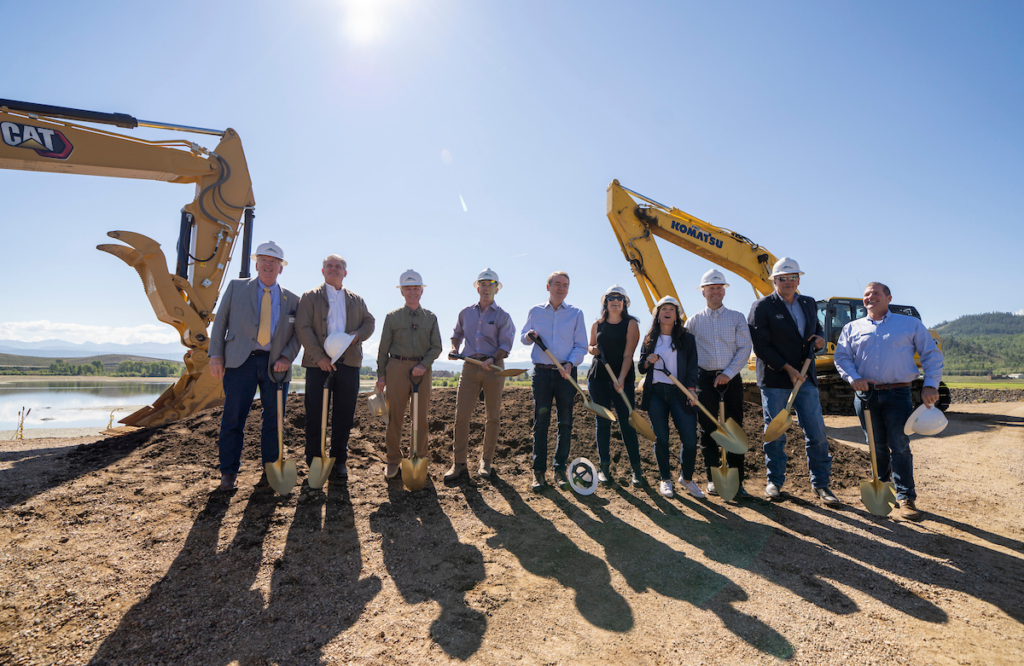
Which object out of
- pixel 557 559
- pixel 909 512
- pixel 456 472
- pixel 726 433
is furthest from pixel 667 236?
pixel 557 559

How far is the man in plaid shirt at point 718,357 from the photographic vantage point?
165 inches

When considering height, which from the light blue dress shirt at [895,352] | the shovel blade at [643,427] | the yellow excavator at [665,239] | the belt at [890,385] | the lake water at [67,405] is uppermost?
the yellow excavator at [665,239]

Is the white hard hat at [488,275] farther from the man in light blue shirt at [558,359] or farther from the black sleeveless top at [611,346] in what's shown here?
the black sleeveless top at [611,346]

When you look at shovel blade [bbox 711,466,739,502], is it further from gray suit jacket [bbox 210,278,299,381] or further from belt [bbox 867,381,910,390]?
gray suit jacket [bbox 210,278,299,381]

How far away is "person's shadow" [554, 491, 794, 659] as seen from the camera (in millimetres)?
A: 2141

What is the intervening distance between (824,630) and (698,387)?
2.39m

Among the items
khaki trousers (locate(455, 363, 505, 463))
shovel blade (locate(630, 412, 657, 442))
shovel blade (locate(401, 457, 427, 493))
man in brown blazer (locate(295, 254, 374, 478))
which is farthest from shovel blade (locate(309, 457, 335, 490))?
shovel blade (locate(630, 412, 657, 442))

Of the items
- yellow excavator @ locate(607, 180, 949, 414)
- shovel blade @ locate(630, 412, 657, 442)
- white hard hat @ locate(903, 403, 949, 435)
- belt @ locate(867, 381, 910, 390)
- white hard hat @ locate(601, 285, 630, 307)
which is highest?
yellow excavator @ locate(607, 180, 949, 414)

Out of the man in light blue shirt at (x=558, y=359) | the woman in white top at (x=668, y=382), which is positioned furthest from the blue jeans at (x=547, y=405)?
the woman in white top at (x=668, y=382)

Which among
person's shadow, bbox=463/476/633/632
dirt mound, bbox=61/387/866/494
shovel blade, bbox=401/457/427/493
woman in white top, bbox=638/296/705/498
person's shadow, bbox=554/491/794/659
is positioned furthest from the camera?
dirt mound, bbox=61/387/866/494

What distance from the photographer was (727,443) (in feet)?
13.1

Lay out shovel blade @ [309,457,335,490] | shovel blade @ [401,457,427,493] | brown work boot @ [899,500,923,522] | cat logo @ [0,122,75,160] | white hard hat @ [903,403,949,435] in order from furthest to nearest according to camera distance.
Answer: cat logo @ [0,122,75,160], shovel blade @ [401,457,427,493], brown work boot @ [899,500,923,522], shovel blade @ [309,457,335,490], white hard hat @ [903,403,949,435]

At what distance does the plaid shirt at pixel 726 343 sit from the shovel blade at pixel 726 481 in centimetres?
88

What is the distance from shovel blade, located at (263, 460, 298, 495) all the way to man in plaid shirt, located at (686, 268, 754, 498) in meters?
3.74
